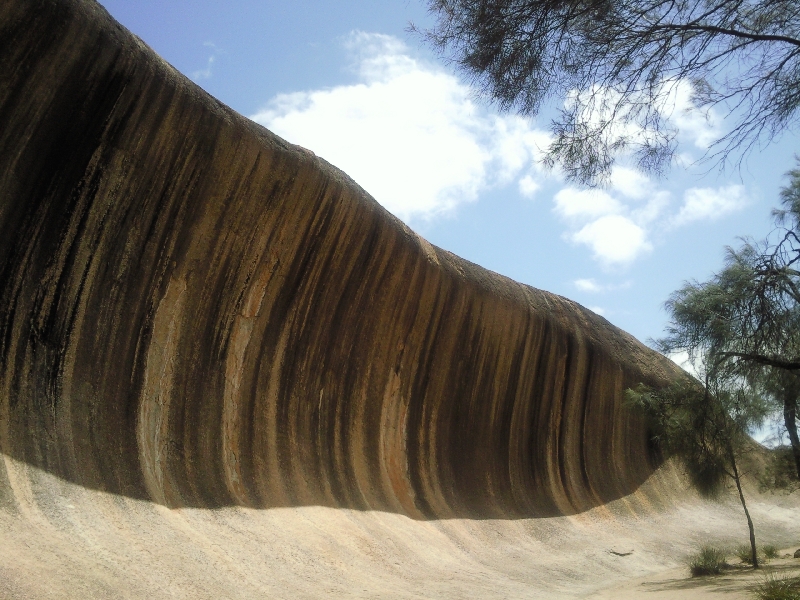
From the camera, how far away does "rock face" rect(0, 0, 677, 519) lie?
7.64m

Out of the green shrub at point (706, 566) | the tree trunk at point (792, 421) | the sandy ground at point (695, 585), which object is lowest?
the sandy ground at point (695, 585)

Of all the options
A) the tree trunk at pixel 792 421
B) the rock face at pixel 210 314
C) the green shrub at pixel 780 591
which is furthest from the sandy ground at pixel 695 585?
the rock face at pixel 210 314

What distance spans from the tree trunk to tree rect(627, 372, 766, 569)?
39cm

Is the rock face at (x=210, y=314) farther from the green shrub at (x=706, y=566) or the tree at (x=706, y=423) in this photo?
the green shrub at (x=706, y=566)

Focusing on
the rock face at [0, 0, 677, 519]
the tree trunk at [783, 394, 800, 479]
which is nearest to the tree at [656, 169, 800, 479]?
the tree trunk at [783, 394, 800, 479]

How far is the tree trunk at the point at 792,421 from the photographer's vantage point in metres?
10.1

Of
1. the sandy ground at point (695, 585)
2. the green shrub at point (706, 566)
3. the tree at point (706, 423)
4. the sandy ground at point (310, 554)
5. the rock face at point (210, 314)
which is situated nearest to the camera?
the sandy ground at point (310, 554)

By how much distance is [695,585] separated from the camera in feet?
36.6

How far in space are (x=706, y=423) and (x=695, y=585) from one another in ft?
13.6

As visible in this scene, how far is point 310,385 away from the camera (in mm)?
11555

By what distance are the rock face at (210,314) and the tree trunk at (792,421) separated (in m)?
5.10

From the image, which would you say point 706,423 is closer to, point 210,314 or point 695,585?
point 695,585

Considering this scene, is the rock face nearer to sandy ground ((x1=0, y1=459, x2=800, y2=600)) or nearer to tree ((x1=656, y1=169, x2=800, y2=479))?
sandy ground ((x1=0, y1=459, x2=800, y2=600))

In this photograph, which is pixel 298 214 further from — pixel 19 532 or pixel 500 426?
pixel 500 426
